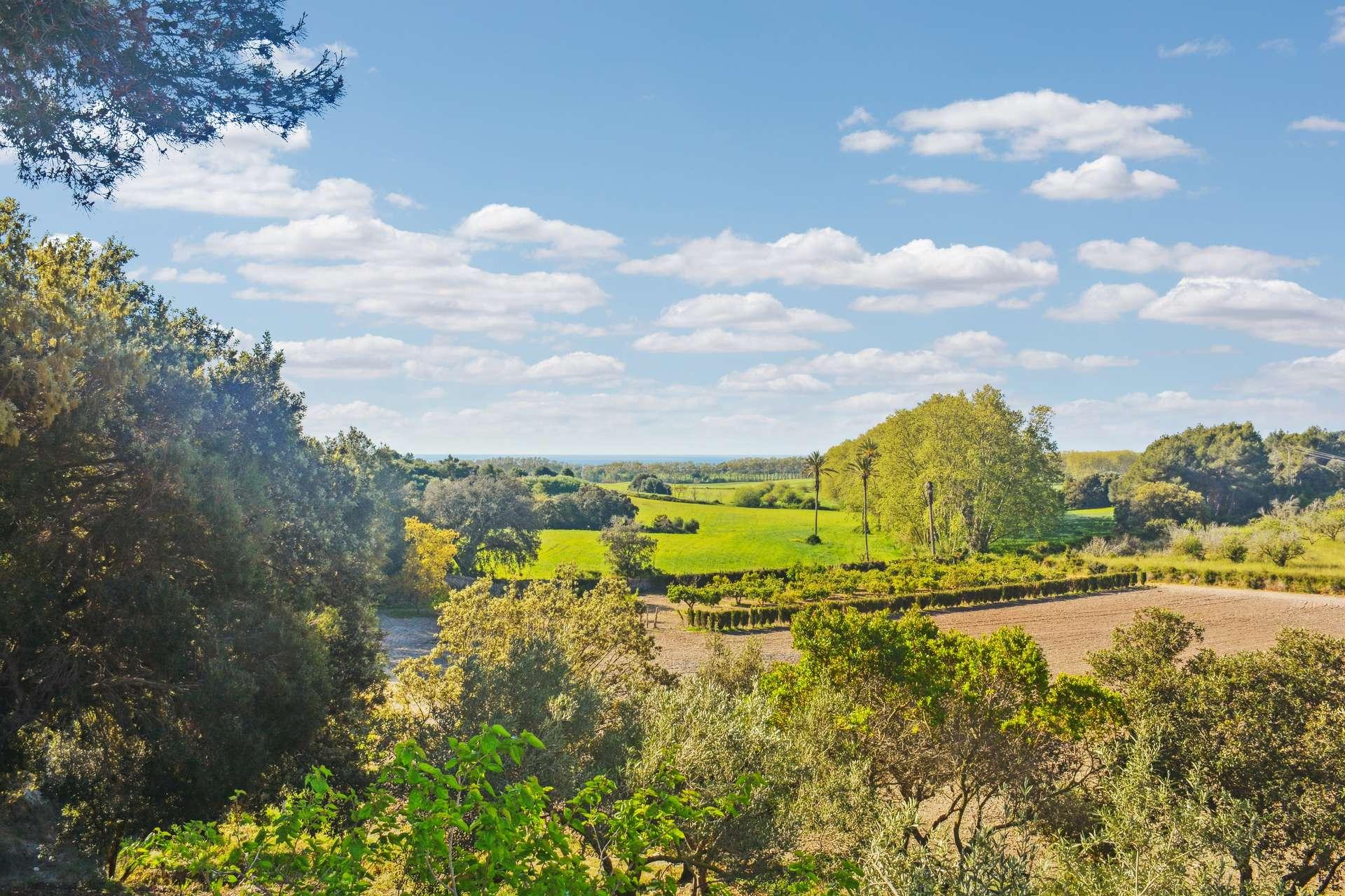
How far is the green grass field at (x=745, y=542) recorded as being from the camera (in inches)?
2549

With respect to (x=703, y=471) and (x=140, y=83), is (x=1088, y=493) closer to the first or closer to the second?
(x=703, y=471)

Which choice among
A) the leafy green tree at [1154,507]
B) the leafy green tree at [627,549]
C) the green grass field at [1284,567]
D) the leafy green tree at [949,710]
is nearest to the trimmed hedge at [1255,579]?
the green grass field at [1284,567]

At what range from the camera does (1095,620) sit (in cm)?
4297

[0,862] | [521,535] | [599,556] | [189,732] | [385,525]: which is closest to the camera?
[0,862]

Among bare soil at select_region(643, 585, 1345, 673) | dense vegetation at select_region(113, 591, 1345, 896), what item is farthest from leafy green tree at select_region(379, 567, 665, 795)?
bare soil at select_region(643, 585, 1345, 673)

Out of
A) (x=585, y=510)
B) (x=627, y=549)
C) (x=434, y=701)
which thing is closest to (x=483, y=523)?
(x=627, y=549)

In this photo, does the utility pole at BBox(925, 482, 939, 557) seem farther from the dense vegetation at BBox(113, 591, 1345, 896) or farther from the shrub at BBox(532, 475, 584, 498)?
the dense vegetation at BBox(113, 591, 1345, 896)

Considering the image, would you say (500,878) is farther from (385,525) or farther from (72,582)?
(385,525)

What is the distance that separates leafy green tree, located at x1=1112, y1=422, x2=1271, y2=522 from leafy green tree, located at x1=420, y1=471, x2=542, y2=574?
70060 millimetres

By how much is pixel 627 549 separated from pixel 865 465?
2575 cm

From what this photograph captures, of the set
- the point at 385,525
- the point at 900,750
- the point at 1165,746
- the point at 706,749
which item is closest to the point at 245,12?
the point at 706,749

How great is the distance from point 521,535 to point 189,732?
40830mm

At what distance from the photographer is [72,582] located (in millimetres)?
12625

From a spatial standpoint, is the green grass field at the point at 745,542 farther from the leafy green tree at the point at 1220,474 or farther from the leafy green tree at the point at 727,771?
the leafy green tree at the point at 727,771
